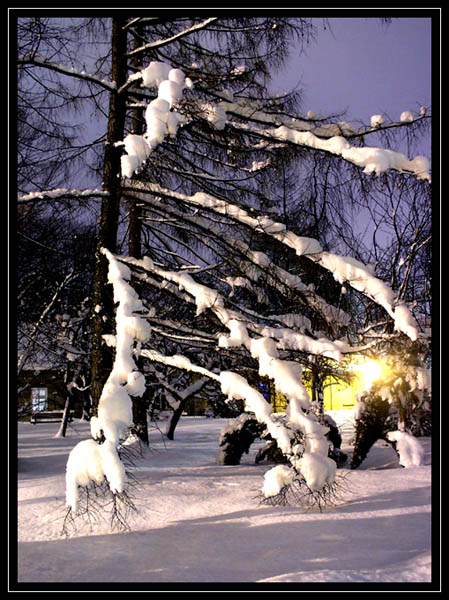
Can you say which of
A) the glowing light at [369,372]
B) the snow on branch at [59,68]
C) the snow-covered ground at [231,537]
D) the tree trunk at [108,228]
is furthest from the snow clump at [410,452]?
the snow on branch at [59,68]

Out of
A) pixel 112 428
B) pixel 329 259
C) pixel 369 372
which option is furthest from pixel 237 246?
pixel 369 372

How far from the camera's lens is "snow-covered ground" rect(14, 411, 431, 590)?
351 centimetres

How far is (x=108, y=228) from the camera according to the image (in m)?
6.30

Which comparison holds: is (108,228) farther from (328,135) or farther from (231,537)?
(231,537)

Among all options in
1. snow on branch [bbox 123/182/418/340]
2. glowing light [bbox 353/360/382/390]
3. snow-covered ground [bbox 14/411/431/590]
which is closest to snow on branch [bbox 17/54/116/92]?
snow on branch [bbox 123/182/418/340]

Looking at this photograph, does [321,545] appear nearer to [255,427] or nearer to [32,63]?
[32,63]

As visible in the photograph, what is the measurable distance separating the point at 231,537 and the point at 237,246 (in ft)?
9.70

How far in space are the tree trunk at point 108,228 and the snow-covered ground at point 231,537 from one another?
1.42 metres

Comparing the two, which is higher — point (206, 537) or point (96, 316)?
point (96, 316)

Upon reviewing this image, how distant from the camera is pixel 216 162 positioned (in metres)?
7.62
